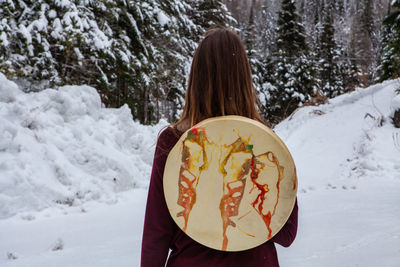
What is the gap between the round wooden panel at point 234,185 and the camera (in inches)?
44.9

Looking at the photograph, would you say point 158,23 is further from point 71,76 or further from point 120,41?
point 71,76

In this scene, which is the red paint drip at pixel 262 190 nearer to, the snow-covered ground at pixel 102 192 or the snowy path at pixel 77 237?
the snow-covered ground at pixel 102 192

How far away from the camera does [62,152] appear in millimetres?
5363

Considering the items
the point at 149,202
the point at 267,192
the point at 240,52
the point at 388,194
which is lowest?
the point at 388,194

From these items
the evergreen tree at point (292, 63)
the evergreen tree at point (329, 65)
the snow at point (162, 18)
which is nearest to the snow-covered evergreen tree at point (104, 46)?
the snow at point (162, 18)

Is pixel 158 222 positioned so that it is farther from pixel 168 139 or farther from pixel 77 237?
pixel 77 237

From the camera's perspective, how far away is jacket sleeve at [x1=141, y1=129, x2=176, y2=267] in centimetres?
121

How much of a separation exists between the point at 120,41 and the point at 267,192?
32.8ft

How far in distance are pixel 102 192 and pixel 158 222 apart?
4137mm

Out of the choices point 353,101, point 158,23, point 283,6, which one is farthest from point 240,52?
point 283,6

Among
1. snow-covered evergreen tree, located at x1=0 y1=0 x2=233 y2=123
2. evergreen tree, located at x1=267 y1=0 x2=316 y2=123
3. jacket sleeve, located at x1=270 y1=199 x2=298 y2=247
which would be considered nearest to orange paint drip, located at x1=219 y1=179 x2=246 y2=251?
jacket sleeve, located at x1=270 y1=199 x2=298 y2=247

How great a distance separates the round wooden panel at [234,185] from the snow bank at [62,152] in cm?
368

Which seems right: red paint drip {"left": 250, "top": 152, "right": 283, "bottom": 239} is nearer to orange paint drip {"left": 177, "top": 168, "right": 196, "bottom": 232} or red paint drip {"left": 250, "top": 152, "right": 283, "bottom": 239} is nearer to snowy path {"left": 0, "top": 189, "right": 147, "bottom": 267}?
orange paint drip {"left": 177, "top": 168, "right": 196, "bottom": 232}

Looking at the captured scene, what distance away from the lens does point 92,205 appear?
4629mm
